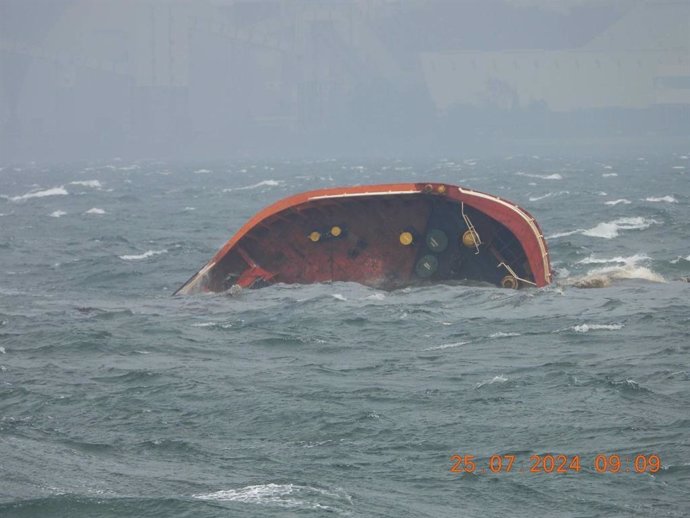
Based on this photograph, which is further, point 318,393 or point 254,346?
point 254,346

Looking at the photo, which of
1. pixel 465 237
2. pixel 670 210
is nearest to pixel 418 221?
pixel 465 237

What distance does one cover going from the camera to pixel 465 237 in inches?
1508

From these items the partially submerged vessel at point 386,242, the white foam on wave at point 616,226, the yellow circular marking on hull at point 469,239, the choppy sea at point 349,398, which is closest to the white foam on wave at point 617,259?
the choppy sea at point 349,398

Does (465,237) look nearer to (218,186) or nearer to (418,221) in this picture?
(418,221)

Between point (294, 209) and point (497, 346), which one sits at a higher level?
point (294, 209)

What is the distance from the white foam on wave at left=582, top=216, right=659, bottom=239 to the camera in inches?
2295

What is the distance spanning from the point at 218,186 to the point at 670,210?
64.8m

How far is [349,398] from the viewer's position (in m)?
24.8
